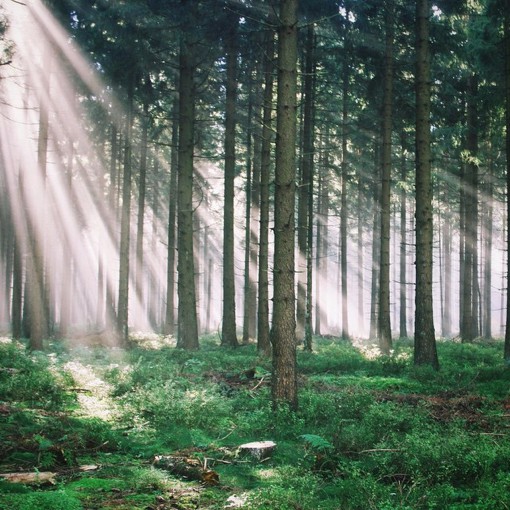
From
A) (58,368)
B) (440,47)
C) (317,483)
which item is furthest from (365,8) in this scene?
(317,483)

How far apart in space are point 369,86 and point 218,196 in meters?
15.1

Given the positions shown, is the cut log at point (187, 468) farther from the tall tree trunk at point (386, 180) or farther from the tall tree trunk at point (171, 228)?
the tall tree trunk at point (171, 228)

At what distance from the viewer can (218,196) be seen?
32.7 m

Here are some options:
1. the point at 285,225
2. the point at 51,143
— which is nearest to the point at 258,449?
the point at 285,225

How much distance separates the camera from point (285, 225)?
881cm

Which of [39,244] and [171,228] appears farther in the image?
[171,228]

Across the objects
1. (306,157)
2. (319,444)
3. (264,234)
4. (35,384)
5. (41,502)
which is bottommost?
(35,384)

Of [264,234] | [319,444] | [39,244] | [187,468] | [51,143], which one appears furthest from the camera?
[51,143]

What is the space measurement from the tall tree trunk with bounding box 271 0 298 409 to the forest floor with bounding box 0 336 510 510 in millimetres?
702

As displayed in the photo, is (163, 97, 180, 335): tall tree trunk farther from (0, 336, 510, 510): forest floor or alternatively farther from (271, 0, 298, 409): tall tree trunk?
(271, 0, 298, 409): tall tree trunk

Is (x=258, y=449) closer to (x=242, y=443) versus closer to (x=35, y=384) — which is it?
(x=242, y=443)

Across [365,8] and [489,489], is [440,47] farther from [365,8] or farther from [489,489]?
[489,489]

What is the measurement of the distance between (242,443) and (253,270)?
17.6 metres

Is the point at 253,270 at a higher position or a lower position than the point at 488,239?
lower
